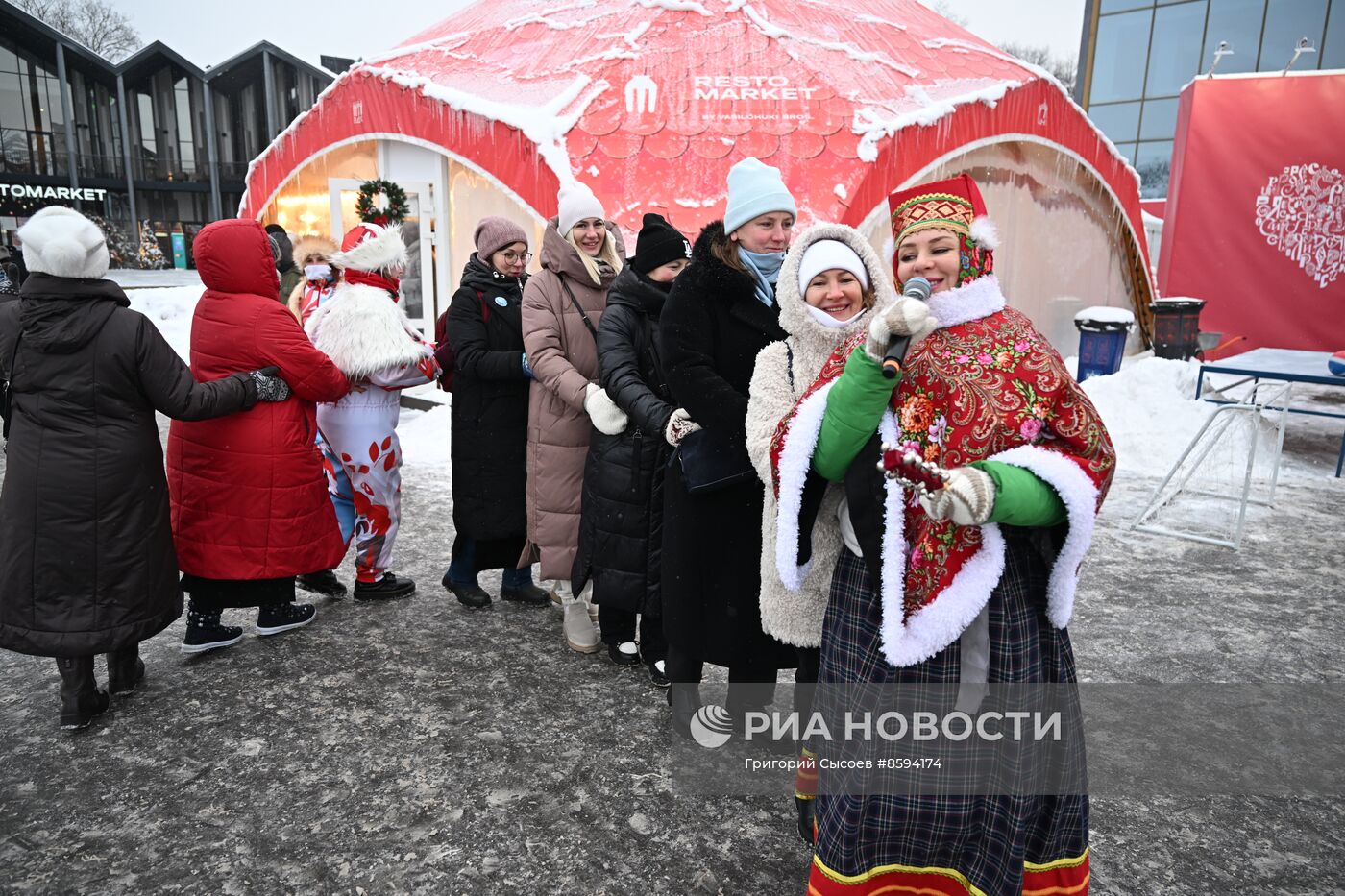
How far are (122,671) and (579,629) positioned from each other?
167 centimetres

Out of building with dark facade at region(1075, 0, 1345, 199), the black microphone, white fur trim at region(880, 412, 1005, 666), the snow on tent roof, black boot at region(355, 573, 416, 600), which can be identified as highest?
building with dark facade at region(1075, 0, 1345, 199)

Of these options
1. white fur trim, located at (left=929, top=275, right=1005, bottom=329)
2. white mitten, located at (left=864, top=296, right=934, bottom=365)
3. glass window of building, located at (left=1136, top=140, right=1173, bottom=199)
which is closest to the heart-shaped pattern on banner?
white fur trim, located at (left=929, top=275, right=1005, bottom=329)

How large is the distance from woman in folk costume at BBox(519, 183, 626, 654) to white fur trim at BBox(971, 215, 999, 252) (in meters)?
1.94

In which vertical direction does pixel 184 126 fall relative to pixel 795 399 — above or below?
above

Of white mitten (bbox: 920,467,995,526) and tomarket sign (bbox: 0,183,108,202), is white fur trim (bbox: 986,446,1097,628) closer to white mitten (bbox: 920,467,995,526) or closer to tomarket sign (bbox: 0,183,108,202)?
white mitten (bbox: 920,467,995,526)

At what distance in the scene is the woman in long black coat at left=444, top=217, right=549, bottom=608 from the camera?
3754mm

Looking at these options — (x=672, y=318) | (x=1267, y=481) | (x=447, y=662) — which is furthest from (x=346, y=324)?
(x=1267, y=481)

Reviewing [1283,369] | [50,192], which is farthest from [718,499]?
[50,192]

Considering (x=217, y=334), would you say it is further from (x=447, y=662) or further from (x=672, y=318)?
(x=672, y=318)

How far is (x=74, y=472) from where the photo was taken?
281 centimetres

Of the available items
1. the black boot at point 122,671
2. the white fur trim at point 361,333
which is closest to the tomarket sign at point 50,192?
the white fur trim at point 361,333

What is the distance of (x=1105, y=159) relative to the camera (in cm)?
1052

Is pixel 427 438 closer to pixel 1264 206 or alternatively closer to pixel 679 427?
pixel 679 427

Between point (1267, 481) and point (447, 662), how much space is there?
618 cm
